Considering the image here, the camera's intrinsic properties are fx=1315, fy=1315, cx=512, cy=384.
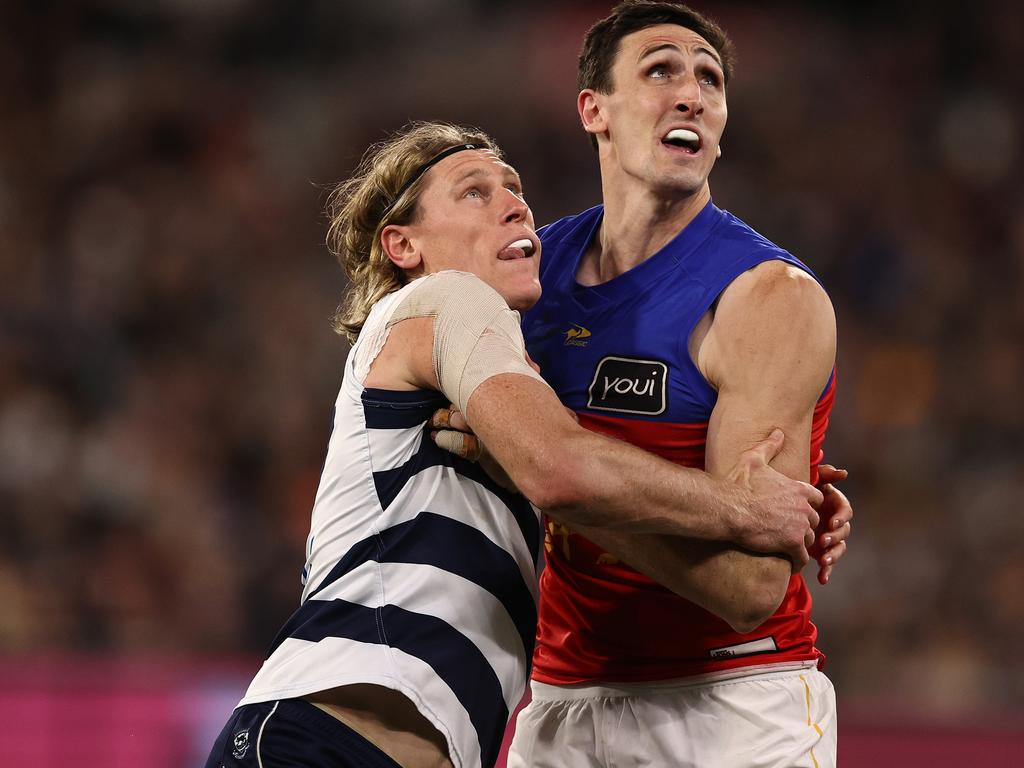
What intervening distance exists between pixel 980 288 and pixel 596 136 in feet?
21.7

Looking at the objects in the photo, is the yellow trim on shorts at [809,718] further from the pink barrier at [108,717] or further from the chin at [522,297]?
the pink barrier at [108,717]

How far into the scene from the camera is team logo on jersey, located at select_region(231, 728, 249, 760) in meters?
2.88

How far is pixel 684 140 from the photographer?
377cm

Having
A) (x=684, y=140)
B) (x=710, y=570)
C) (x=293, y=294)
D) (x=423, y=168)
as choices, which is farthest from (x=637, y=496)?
(x=293, y=294)

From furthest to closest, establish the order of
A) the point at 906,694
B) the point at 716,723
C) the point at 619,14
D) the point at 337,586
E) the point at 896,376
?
1. the point at 896,376
2. the point at 906,694
3. the point at 619,14
4. the point at 716,723
5. the point at 337,586

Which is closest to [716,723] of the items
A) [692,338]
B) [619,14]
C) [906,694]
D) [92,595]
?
[692,338]

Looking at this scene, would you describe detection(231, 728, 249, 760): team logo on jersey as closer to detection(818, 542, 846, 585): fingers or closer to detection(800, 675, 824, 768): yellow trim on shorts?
detection(800, 675, 824, 768): yellow trim on shorts

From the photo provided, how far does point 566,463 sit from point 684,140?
1.35 meters

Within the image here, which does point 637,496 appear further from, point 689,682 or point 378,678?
point 689,682

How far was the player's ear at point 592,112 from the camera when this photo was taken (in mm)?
4035

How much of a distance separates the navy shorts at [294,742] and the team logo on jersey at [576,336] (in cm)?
130

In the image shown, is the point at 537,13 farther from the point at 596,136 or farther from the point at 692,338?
the point at 692,338

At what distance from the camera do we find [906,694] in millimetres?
8102

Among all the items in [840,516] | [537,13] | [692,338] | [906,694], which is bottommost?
[906,694]
